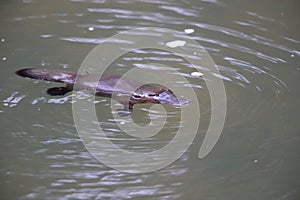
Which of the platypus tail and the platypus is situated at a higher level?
the platypus tail

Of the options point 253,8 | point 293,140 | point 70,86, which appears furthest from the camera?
point 253,8

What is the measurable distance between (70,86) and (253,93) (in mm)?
914

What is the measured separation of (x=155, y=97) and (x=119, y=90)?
18cm

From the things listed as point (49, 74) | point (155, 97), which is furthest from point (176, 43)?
point (49, 74)

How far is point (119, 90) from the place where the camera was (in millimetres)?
2865

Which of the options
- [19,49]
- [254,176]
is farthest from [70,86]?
[254,176]

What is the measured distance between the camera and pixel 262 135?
9.03 ft

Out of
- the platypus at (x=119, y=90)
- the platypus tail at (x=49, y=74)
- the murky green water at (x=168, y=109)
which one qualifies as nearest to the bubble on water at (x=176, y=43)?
the murky green water at (x=168, y=109)

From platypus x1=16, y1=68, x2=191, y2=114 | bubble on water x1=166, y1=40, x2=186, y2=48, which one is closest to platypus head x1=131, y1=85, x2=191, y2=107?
platypus x1=16, y1=68, x2=191, y2=114

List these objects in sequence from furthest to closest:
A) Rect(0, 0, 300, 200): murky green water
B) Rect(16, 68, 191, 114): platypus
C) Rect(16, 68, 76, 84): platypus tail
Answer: Rect(16, 68, 76, 84): platypus tail → Rect(16, 68, 191, 114): platypus → Rect(0, 0, 300, 200): murky green water

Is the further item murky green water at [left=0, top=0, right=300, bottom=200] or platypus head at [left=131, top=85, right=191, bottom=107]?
platypus head at [left=131, top=85, right=191, bottom=107]

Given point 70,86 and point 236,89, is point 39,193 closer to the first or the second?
point 70,86

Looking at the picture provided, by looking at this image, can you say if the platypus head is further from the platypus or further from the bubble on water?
the bubble on water

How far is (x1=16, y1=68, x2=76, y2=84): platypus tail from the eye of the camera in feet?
9.82
